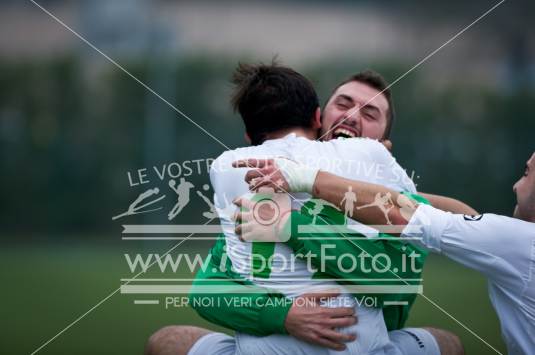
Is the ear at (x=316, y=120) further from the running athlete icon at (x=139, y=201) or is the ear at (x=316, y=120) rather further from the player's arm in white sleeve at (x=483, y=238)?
the running athlete icon at (x=139, y=201)

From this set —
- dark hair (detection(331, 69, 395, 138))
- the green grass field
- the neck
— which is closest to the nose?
dark hair (detection(331, 69, 395, 138))

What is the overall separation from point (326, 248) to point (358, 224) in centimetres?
21

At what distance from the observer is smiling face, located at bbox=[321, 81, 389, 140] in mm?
4242

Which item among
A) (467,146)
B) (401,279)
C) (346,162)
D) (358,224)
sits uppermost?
(346,162)

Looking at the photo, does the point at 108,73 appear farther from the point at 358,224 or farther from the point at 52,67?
the point at 358,224

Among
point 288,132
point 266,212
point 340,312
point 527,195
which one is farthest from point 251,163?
point 527,195

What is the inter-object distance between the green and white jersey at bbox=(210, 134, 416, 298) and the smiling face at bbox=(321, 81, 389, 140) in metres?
0.50

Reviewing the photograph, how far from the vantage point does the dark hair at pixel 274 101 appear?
381cm

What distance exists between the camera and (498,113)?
2122cm

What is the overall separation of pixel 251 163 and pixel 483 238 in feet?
3.23

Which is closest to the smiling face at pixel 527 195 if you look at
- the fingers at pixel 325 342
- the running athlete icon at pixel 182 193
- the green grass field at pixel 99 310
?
the fingers at pixel 325 342

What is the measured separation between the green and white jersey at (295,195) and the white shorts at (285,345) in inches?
8.4

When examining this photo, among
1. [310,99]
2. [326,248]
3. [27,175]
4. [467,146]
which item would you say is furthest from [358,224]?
[27,175]

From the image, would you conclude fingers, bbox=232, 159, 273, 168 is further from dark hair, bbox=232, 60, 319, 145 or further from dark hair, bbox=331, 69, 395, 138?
dark hair, bbox=331, 69, 395, 138
